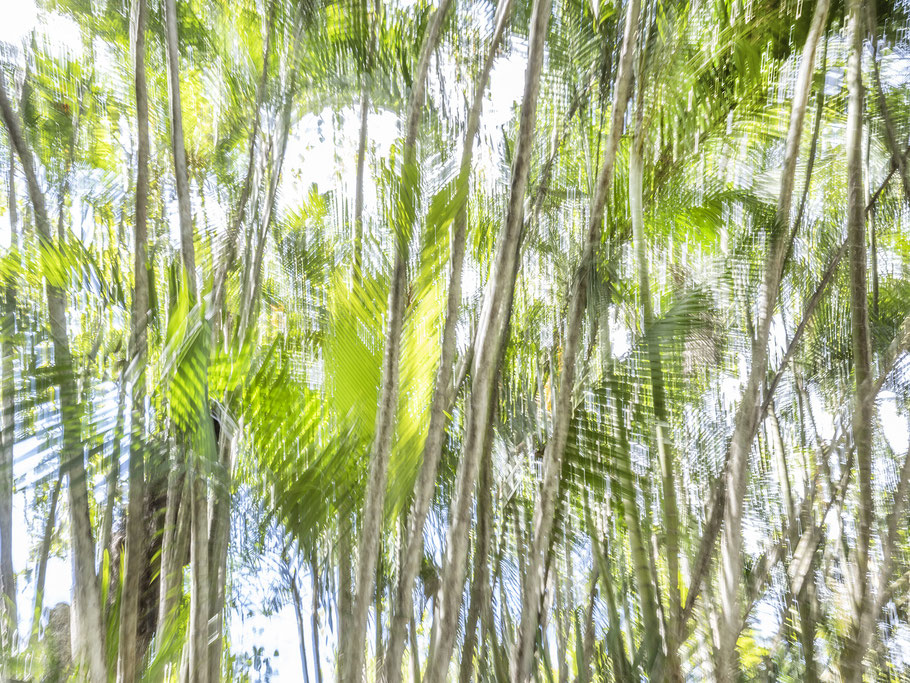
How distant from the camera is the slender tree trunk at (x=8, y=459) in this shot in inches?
39.8

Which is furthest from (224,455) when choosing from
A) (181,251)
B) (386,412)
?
(386,412)

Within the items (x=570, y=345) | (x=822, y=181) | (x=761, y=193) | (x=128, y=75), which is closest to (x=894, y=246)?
(x=822, y=181)

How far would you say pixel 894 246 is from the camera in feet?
8.25

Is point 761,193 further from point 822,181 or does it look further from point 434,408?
point 434,408

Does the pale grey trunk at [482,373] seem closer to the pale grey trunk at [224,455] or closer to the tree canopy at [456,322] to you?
the tree canopy at [456,322]

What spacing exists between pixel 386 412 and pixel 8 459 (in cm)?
64

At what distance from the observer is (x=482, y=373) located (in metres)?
1.13

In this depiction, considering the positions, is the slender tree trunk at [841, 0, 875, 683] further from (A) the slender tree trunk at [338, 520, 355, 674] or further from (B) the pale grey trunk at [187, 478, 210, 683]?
(B) the pale grey trunk at [187, 478, 210, 683]

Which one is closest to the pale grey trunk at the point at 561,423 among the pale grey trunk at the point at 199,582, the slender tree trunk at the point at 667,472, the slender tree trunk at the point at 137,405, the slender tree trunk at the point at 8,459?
the slender tree trunk at the point at 667,472

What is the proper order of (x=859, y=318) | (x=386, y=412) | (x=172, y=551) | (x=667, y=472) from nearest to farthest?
1. (x=386, y=412)
2. (x=667, y=472)
3. (x=859, y=318)
4. (x=172, y=551)

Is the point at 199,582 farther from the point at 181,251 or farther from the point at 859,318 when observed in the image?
the point at 859,318

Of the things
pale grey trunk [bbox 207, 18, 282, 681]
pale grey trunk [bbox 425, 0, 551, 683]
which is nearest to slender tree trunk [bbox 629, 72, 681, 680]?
pale grey trunk [bbox 425, 0, 551, 683]

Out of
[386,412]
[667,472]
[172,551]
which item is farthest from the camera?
[172,551]

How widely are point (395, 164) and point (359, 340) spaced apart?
12.4 inches
